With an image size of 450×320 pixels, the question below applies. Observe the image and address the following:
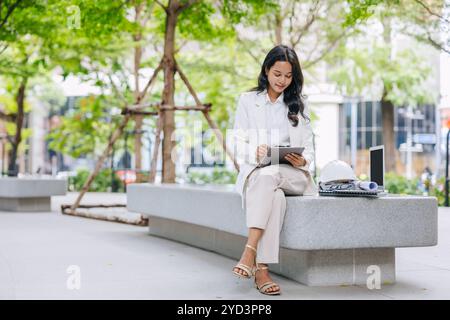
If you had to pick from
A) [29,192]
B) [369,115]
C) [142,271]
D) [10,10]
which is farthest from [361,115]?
[142,271]

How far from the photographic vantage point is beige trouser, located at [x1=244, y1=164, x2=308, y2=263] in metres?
4.58

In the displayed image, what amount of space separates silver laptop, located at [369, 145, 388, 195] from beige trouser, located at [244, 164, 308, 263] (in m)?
0.97

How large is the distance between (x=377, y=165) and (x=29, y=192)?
7910 millimetres

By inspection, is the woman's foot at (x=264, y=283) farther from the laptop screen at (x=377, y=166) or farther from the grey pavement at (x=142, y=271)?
the laptop screen at (x=377, y=166)

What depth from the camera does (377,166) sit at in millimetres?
5578

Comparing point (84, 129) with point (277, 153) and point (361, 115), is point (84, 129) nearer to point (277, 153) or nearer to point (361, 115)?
point (277, 153)

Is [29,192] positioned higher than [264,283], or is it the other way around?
[29,192]

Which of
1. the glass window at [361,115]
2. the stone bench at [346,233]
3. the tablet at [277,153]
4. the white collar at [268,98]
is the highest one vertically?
the glass window at [361,115]

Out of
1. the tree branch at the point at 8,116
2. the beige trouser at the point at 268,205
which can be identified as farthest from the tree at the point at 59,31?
the beige trouser at the point at 268,205

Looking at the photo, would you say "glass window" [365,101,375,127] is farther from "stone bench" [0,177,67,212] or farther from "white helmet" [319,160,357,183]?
"white helmet" [319,160,357,183]

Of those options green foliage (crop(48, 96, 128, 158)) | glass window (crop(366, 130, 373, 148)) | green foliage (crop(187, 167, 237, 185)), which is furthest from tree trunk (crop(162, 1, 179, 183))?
glass window (crop(366, 130, 373, 148))

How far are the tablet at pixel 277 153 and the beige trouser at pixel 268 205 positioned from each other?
0.05m

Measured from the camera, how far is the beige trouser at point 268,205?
4.58 metres

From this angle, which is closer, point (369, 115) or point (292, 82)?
point (292, 82)
